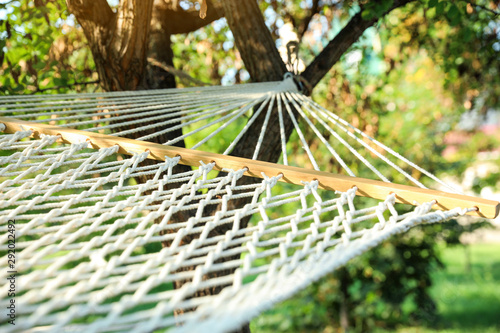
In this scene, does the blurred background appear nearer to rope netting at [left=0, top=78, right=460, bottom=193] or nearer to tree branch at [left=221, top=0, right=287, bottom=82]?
tree branch at [left=221, top=0, right=287, bottom=82]

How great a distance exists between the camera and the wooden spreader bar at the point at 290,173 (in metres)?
0.98

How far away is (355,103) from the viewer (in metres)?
2.92

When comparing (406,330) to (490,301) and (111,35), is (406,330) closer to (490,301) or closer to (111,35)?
(490,301)

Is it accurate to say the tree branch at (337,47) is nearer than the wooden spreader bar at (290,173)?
No

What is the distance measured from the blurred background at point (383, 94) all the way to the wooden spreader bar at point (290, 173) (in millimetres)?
621

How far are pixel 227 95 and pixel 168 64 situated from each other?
0.40 m

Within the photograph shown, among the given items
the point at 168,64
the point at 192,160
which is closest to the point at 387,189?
the point at 192,160

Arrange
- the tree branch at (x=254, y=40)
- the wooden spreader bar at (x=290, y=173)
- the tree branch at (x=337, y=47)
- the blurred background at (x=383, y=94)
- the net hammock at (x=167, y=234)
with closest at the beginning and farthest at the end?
the net hammock at (x=167, y=234), the wooden spreader bar at (x=290, y=173), the tree branch at (x=254, y=40), the tree branch at (x=337, y=47), the blurred background at (x=383, y=94)

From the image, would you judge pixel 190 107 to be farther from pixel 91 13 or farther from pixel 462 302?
pixel 462 302

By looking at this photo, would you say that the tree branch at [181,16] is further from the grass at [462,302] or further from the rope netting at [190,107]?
the grass at [462,302]

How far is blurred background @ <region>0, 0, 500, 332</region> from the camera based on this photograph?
7.02 ft

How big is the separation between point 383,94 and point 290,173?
8.82 ft

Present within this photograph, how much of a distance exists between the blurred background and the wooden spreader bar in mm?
621

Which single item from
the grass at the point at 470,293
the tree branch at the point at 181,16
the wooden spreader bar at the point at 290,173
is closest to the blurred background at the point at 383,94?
the grass at the point at 470,293
